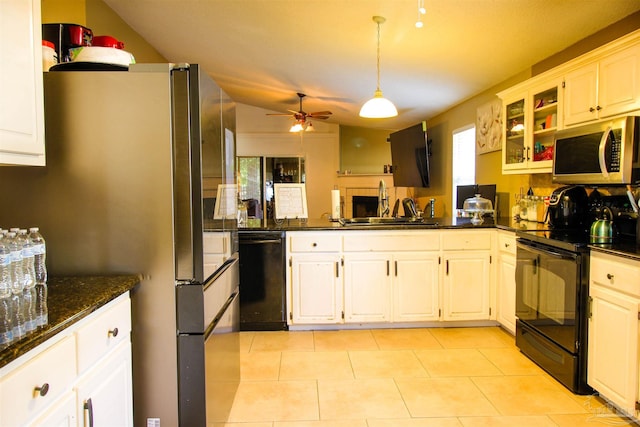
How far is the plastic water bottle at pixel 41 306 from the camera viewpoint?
1.15 m

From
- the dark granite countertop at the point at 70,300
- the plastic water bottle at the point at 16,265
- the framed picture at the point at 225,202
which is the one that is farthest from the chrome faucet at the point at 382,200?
the plastic water bottle at the point at 16,265

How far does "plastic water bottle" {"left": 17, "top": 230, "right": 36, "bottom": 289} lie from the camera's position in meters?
1.34

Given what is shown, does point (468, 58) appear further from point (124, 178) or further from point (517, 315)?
point (124, 178)

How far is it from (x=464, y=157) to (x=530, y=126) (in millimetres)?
1946

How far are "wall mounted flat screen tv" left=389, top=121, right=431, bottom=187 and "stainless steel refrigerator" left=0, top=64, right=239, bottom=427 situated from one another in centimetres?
431

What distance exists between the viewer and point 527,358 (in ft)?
9.48

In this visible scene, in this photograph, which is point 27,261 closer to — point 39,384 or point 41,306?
point 41,306

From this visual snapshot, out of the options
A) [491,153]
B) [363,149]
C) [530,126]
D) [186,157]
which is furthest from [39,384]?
[363,149]

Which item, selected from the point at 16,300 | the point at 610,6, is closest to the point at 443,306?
the point at 610,6

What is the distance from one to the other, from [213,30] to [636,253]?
374cm

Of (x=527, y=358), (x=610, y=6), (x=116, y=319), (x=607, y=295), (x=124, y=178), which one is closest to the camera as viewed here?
(x=116, y=319)

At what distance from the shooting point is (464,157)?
17.5 ft

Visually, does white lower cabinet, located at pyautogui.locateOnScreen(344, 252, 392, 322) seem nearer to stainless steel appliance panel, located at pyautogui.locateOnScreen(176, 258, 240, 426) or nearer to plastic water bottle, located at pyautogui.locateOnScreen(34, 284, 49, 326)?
stainless steel appliance panel, located at pyautogui.locateOnScreen(176, 258, 240, 426)

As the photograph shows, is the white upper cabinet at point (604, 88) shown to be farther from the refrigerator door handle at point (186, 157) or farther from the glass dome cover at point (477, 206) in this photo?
the refrigerator door handle at point (186, 157)
